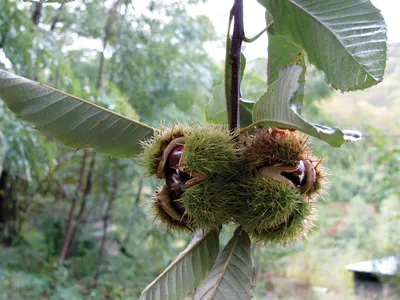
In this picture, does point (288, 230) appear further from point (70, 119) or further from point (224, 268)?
point (70, 119)

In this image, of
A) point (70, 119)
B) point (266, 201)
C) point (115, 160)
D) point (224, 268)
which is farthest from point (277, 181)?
point (115, 160)

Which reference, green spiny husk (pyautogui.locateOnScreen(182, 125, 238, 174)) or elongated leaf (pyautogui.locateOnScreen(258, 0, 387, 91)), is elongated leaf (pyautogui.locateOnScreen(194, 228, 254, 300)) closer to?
green spiny husk (pyautogui.locateOnScreen(182, 125, 238, 174))

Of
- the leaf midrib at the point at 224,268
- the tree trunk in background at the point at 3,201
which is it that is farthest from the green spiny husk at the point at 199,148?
the tree trunk in background at the point at 3,201

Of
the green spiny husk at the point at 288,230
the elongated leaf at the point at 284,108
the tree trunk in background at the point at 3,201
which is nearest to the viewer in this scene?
the elongated leaf at the point at 284,108

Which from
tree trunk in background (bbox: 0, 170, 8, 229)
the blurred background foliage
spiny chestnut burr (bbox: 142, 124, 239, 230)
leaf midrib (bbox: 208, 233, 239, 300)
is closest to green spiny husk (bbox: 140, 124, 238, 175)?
spiny chestnut burr (bbox: 142, 124, 239, 230)

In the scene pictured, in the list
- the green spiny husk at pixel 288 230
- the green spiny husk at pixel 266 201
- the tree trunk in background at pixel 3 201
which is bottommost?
the tree trunk in background at pixel 3 201

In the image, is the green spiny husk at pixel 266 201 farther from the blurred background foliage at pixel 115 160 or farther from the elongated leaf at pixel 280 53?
the blurred background foliage at pixel 115 160
